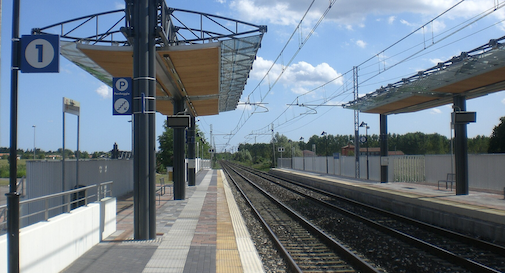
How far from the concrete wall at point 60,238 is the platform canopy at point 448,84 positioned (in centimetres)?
1117

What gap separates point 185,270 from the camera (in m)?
6.38

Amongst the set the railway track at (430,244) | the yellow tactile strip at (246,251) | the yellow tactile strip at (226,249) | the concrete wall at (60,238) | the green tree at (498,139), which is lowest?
the railway track at (430,244)

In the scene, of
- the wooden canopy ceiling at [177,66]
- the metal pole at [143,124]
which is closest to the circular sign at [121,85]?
the metal pole at [143,124]

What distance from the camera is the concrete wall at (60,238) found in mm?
→ 5289

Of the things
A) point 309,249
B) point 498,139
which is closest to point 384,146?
point 309,249

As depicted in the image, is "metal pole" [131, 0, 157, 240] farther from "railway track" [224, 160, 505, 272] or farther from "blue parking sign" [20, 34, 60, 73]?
"railway track" [224, 160, 505, 272]

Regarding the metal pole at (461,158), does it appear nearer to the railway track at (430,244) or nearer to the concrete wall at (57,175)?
the railway track at (430,244)

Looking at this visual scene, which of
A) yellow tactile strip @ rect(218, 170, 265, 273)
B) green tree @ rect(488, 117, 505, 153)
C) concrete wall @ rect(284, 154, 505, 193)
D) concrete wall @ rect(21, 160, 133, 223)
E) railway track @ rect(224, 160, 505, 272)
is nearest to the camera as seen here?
yellow tactile strip @ rect(218, 170, 265, 273)

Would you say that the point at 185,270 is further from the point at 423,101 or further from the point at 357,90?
the point at 357,90

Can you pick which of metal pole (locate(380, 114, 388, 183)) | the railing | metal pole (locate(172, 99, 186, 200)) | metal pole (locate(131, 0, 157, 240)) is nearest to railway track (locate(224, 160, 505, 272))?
metal pole (locate(131, 0, 157, 240))

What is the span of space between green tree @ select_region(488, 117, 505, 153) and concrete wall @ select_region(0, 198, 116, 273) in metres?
40.9

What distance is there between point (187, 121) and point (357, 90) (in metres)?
17.8

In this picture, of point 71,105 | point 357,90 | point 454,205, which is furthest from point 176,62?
point 357,90

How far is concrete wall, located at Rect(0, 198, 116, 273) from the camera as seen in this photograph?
17.4 ft
